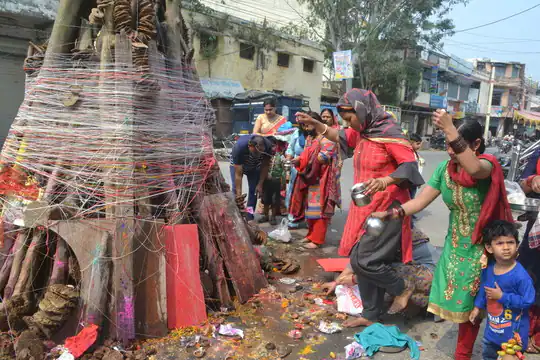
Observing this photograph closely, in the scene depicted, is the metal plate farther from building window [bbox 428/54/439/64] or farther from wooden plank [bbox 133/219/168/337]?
building window [bbox 428/54/439/64]

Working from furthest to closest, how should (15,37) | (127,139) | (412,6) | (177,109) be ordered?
(412,6) → (15,37) → (177,109) → (127,139)

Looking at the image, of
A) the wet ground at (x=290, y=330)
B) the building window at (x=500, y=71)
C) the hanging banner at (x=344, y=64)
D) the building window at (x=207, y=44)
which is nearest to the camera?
the wet ground at (x=290, y=330)

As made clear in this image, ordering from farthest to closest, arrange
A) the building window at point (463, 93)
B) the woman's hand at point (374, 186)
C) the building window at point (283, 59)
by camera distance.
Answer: the building window at point (463, 93), the building window at point (283, 59), the woman's hand at point (374, 186)

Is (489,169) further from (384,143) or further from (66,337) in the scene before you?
(66,337)

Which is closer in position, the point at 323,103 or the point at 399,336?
the point at 399,336

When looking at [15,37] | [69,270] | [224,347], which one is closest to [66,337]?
[69,270]

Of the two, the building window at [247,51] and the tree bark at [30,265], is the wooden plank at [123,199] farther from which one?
the building window at [247,51]

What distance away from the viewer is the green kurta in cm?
254

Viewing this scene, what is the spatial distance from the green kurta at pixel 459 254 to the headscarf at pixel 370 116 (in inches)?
24.1

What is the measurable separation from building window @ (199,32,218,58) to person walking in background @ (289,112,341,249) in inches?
594

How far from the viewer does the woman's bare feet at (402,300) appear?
332 cm

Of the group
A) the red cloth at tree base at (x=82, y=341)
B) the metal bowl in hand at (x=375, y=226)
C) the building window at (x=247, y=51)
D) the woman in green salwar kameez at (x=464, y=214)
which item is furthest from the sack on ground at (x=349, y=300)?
the building window at (x=247, y=51)

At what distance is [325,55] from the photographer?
87.0 ft

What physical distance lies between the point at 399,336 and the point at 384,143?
4.95ft
